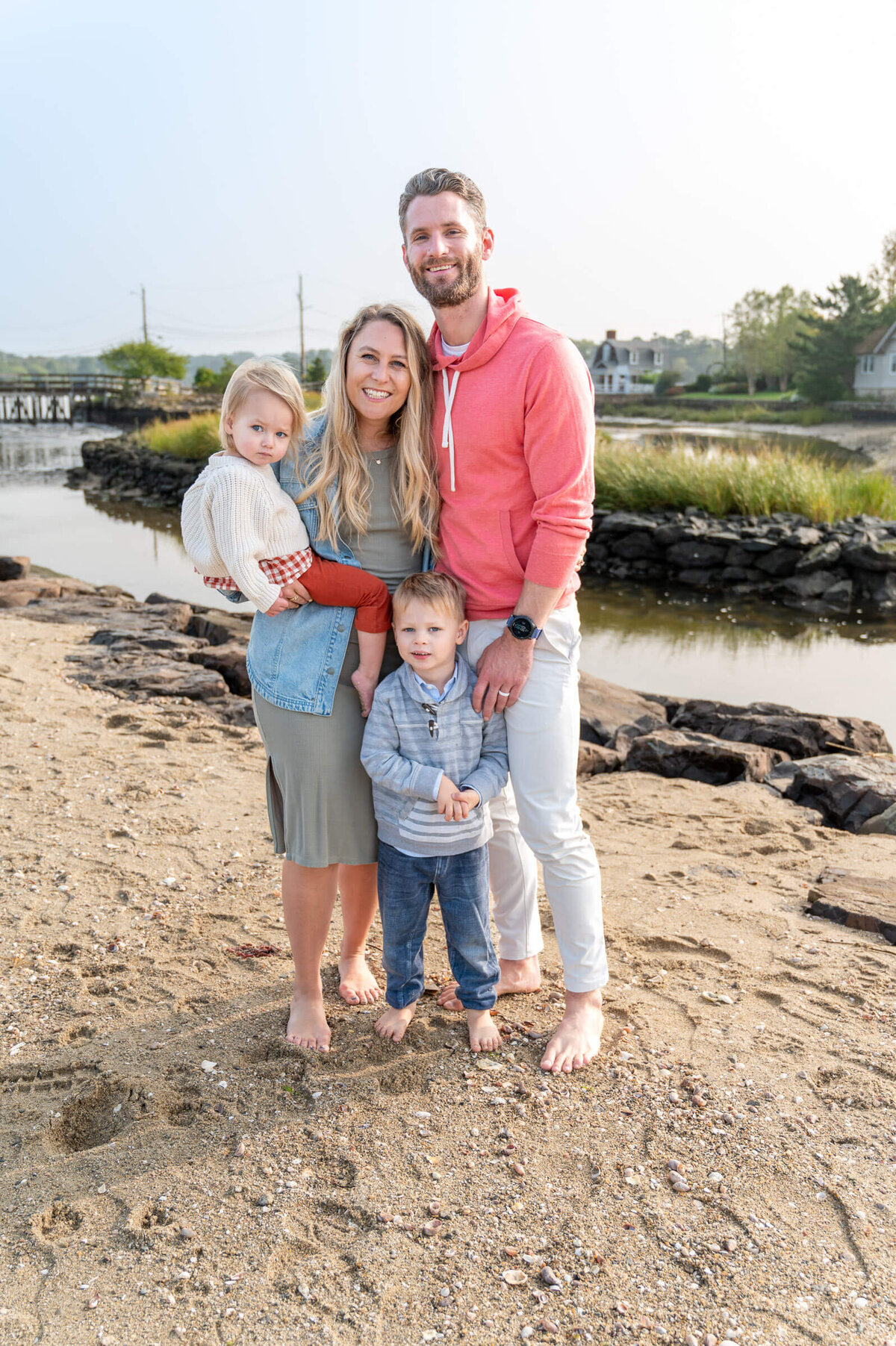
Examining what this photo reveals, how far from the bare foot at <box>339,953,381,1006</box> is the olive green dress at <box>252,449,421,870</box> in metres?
0.61

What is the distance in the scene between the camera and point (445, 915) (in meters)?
3.01

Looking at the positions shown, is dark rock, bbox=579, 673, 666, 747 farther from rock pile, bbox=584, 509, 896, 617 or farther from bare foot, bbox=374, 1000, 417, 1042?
rock pile, bbox=584, 509, 896, 617

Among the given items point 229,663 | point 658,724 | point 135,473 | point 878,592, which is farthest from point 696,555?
point 135,473

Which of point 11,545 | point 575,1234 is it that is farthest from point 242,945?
point 11,545

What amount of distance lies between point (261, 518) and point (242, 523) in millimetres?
65

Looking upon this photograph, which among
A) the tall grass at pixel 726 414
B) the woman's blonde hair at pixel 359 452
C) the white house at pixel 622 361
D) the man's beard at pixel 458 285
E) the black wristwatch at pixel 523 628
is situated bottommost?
the black wristwatch at pixel 523 628

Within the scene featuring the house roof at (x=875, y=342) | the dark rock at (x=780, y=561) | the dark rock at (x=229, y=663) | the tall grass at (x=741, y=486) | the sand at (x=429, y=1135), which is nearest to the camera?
the sand at (x=429, y=1135)

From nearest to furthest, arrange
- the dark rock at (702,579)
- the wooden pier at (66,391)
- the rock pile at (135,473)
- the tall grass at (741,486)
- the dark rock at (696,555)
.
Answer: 1. the dark rock at (702,579)
2. the dark rock at (696,555)
3. the tall grass at (741,486)
4. the rock pile at (135,473)
5. the wooden pier at (66,391)

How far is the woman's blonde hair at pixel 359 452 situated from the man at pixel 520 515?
0.09 m

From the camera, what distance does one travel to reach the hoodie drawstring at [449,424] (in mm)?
2898

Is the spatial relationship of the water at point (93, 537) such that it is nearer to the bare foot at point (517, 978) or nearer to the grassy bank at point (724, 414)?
the bare foot at point (517, 978)

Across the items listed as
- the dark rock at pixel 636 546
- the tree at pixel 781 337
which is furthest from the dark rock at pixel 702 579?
the tree at pixel 781 337

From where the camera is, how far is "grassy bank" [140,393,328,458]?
2833 centimetres

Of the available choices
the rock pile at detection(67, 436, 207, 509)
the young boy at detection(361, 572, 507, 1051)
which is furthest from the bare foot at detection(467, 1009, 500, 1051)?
the rock pile at detection(67, 436, 207, 509)
